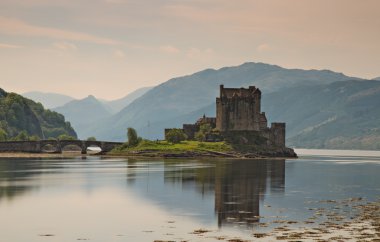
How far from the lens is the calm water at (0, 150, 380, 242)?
55719 mm

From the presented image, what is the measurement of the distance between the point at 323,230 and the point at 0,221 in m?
27.4

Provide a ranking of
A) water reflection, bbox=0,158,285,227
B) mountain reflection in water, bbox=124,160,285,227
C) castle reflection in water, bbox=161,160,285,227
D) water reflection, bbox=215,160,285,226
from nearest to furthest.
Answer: water reflection, bbox=215,160,285,226, castle reflection in water, bbox=161,160,285,227, mountain reflection in water, bbox=124,160,285,227, water reflection, bbox=0,158,285,227

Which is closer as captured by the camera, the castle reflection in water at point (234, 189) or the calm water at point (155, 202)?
the calm water at point (155, 202)

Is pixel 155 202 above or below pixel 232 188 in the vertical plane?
below

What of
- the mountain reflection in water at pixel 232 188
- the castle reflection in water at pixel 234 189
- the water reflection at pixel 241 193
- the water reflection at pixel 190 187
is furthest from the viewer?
the water reflection at pixel 190 187

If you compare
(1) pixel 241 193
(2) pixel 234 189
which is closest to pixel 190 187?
(2) pixel 234 189

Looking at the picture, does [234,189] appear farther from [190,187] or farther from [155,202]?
[155,202]

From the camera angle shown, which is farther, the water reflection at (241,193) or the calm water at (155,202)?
the water reflection at (241,193)

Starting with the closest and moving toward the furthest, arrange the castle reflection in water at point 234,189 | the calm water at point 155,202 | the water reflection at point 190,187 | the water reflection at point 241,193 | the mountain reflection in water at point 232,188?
the calm water at point 155,202, the water reflection at point 241,193, the castle reflection in water at point 234,189, the mountain reflection in water at point 232,188, the water reflection at point 190,187

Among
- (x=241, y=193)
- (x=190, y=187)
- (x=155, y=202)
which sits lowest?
(x=155, y=202)

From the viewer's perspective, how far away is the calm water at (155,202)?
55.7m

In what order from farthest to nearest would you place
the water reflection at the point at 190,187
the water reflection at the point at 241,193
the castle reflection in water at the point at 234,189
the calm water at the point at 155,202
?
the water reflection at the point at 190,187 < the castle reflection in water at the point at 234,189 < the water reflection at the point at 241,193 < the calm water at the point at 155,202

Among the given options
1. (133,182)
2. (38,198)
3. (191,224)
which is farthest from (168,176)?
(191,224)

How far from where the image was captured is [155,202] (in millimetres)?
77938
